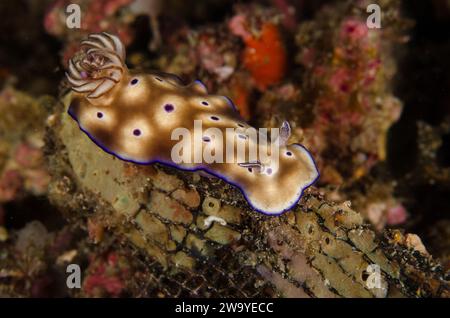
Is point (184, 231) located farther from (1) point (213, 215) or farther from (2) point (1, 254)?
(2) point (1, 254)

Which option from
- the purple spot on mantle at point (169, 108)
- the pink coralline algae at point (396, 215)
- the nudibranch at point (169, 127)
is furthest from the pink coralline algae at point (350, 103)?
the purple spot on mantle at point (169, 108)

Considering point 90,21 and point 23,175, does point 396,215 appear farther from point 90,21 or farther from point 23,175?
point 23,175

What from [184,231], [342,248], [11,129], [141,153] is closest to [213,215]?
[184,231]

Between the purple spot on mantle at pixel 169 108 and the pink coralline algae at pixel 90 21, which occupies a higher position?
the pink coralline algae at pixel 90 21

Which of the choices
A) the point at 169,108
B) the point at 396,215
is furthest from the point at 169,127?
the point at 396,215

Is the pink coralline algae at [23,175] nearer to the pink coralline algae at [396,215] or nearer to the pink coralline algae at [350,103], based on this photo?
the pink coralline algae at [350,103]

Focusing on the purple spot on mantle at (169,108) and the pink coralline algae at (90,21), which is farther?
the pink coralline algae at (90,21)

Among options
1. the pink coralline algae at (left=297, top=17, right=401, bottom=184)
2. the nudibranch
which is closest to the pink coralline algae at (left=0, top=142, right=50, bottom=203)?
the nudibranch

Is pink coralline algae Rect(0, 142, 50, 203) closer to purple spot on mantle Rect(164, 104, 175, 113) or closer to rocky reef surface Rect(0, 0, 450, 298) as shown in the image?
rocky reef surface Rect(0, 0, 450, 298)
